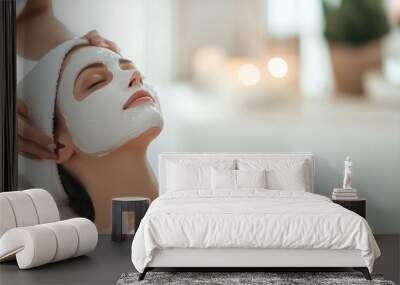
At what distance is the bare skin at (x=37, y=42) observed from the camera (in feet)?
25.5

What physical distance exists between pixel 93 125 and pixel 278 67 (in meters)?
2.15

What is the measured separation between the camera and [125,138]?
25.3 ft

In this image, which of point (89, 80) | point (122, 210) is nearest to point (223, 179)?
point (122, 210)

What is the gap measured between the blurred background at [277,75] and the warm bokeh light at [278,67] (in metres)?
0.01

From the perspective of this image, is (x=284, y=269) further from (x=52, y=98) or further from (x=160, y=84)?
(x=52, y=98)

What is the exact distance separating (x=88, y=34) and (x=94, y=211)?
198 centimetres

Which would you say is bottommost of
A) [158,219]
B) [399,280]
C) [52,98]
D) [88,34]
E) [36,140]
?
[399,280]

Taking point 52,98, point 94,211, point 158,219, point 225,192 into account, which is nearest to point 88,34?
point 52,98

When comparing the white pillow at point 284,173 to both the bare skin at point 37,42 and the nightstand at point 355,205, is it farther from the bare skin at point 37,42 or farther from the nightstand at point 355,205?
the bare skin at point 37,42

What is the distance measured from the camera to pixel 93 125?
7738mm

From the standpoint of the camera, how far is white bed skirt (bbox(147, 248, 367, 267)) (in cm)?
528

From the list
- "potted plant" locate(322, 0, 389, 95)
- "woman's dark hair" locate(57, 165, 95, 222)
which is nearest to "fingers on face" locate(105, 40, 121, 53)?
"woman's dark hair" locate(57, 165, 95, 222)

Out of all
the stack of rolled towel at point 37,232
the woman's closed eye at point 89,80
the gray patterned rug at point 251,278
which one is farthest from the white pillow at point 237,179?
the woman's closed eye at point 89,80

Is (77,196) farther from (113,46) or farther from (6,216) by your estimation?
(6,216)
